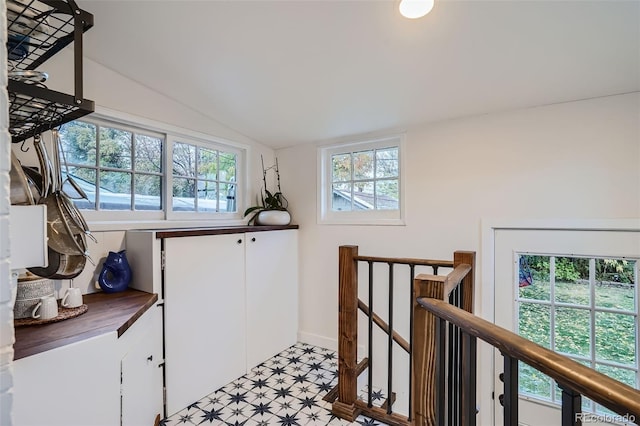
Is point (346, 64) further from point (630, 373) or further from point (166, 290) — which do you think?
point (630, 373)

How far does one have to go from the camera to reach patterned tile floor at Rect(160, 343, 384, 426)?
1867mm

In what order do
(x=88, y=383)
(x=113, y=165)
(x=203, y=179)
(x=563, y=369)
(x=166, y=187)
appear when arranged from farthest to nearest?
1. (x=203, y=179)
2. (x=166, y=187)
3. (x=113, y=165)
4. (x=88, y=383)
5. (x=563, y=369)

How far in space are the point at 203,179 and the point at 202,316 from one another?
1136 mm

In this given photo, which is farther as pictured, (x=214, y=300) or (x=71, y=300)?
(x=214, y=300)

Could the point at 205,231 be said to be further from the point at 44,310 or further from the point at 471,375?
the point at 471,375

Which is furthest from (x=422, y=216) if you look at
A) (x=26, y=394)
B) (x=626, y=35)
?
(x=26, y=394)

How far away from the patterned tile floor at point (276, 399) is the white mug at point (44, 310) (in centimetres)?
99

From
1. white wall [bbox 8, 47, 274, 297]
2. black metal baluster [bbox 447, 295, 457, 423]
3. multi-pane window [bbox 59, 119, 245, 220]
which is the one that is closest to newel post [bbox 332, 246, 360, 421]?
black metal baluster [bbox 447, 295, 457, 423]

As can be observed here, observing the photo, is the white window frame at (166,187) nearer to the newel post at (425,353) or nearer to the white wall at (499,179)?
the white wall at (499,179)

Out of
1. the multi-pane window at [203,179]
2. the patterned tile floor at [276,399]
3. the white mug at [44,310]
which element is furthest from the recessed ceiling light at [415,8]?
the patterned tile floor at [276,399]

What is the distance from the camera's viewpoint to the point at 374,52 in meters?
1.66

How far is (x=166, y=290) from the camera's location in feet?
6.14

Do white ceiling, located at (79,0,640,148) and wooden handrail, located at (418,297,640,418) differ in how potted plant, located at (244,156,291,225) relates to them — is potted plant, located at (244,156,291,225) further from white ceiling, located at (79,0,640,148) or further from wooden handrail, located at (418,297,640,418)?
wooden handrail, located at (418,297,640,418)

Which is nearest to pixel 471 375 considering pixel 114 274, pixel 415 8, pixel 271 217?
pixel 415 8
